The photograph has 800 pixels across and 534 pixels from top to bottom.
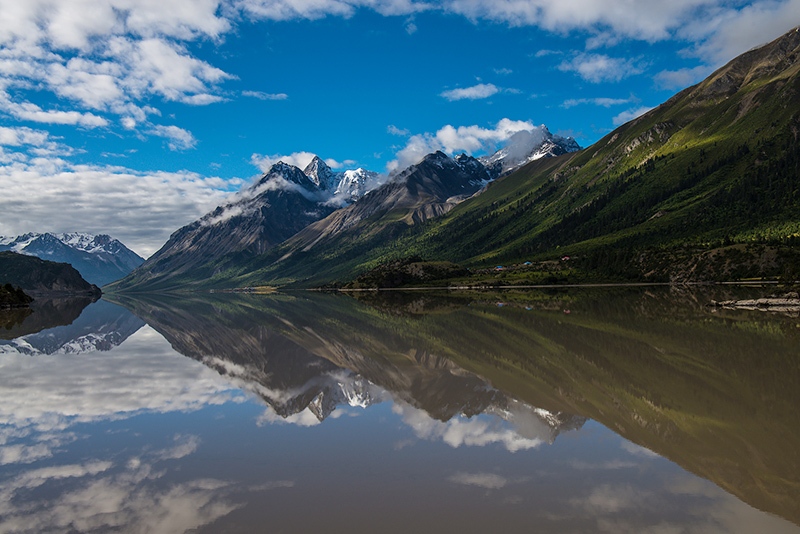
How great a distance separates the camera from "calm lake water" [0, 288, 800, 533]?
429 inches

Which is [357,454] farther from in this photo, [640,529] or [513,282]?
[513,282]

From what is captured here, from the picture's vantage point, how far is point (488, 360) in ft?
104

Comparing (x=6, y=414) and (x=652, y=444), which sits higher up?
(x=6, y=414)

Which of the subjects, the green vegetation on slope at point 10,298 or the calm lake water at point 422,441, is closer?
the calm lake water at point 422,441

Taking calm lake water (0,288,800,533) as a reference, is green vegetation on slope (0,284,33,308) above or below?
above

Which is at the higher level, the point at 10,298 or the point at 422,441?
the point at 10,298

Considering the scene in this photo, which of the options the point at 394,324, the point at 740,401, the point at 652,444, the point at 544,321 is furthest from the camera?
the point at 394,324

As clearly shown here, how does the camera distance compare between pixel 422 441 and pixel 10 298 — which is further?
pixel 10 298

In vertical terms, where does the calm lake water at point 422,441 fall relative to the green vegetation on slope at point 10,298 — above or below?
below

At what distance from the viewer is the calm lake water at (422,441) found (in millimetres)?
10898

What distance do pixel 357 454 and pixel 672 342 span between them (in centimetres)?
2844

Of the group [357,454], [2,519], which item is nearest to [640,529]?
[357,454]

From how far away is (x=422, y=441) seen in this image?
1661 cm

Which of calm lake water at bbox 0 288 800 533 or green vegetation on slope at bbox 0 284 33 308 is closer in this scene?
calm lake water at bbox 0 288 800 533
